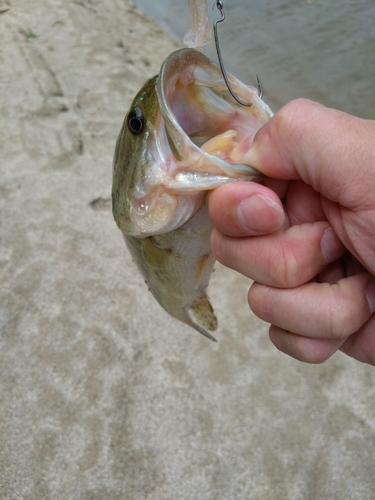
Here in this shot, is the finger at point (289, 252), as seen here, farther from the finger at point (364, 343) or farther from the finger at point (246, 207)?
the finger at point (364, 343)

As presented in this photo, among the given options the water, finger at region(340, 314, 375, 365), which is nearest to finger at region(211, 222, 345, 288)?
finger at region(340, 314, 375, 365)

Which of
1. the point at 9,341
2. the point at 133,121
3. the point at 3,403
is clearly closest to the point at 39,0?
the point at 9,341

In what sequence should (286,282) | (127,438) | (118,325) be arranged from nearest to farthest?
(286,282)
(127,438)
(118,325)

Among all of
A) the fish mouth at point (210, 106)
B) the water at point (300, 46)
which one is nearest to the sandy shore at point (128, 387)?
the fish mouth at point (210, 106)

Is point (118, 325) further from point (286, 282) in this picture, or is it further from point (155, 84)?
point (155, 84)

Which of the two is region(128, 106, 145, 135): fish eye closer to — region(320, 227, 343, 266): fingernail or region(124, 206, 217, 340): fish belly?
region(124, 206, 217, 340): fish belly

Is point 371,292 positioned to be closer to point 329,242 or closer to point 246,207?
point 329,242

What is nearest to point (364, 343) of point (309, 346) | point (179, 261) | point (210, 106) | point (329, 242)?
point (309, 346)
